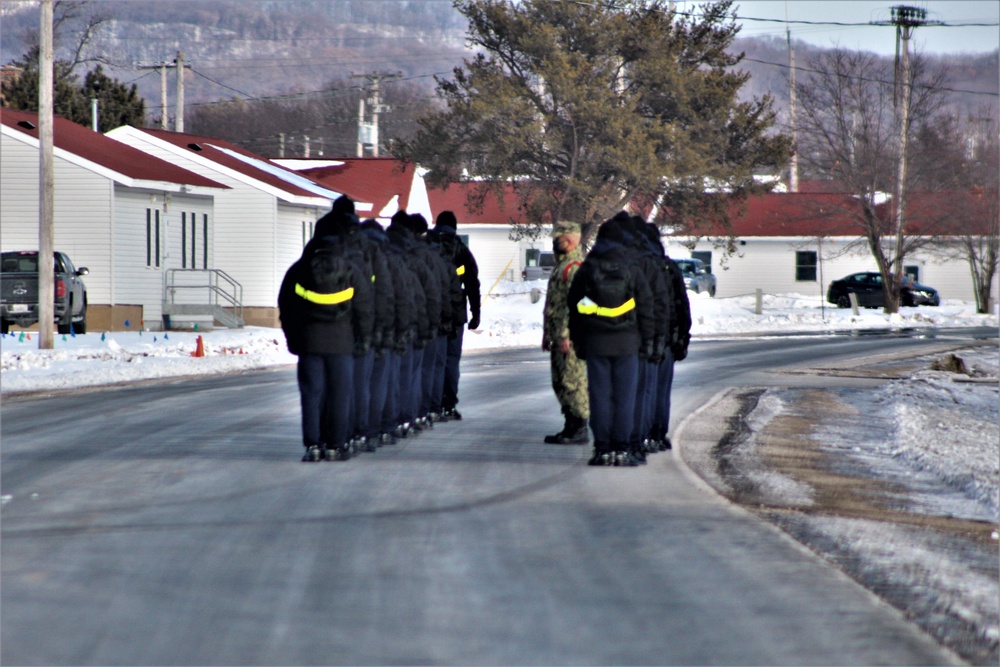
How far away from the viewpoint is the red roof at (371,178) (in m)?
48.5

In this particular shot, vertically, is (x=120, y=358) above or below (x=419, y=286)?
below

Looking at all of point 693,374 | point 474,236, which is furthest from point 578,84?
point 693,374

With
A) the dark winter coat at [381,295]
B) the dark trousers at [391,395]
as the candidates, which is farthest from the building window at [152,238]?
the dark winter coat at [381,295]

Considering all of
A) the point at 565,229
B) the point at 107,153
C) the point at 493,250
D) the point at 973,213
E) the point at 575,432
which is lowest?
the point at 575,432

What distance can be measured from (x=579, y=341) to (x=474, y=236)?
5293 cm

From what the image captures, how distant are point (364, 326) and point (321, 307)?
42 centimetres

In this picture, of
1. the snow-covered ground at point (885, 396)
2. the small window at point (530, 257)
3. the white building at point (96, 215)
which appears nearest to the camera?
the snow-covered ground at point (885, 396)

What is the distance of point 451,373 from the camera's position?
14.0 meters

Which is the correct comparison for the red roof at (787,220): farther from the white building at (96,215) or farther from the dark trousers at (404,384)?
the dark trousers at (404,384)

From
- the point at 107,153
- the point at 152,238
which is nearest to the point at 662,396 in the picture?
the point at 152,238

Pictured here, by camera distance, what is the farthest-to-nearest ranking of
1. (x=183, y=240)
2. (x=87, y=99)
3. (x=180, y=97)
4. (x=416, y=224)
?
(x=87, y=99) < (x=180, y=97) < (x=183, y=240) < (x=416, y=224)

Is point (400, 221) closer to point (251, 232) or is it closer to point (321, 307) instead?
point (321, 307)

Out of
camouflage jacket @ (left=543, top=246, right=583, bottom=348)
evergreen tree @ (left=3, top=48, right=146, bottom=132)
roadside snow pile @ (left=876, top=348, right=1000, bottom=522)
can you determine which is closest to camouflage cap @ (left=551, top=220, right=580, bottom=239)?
camouflage jacket @ (left=543, top=246, right=583, bottom=348)

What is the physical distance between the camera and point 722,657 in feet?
17.4
